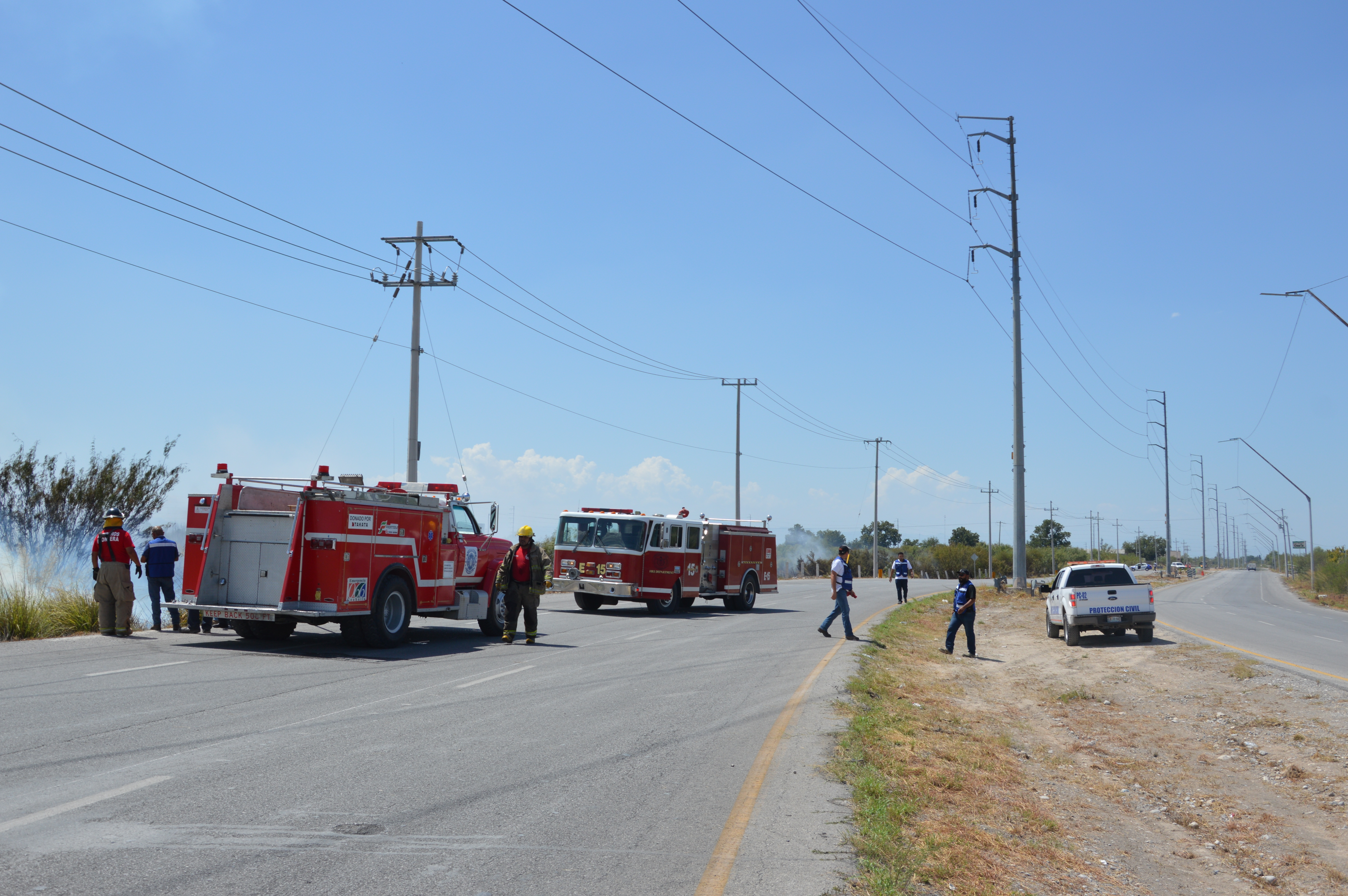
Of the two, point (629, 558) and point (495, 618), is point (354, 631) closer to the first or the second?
point (495, 618)

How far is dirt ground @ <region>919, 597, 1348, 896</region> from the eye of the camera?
24.1ft

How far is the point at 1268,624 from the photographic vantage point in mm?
30547

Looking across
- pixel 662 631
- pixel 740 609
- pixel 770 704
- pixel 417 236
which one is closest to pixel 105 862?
pixel 770 704

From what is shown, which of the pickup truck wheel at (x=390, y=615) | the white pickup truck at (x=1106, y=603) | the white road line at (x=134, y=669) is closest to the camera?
the white road line at (x=134, y=669)

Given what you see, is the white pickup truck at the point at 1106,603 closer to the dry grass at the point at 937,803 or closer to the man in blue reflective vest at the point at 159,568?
the dry grass at the point at 937,803

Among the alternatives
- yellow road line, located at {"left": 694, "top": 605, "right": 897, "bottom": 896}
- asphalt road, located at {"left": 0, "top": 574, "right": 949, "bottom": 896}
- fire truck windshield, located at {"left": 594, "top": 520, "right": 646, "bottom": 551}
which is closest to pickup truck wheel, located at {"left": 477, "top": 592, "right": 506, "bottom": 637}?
asphalt road, located at {"left": 0, "top": 574, "right": 949, "bottom": 896}

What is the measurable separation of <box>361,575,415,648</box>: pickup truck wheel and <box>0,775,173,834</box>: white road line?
28.5ft

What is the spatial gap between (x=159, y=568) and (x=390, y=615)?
4260 millimetres

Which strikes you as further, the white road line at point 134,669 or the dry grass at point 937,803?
the white road line at point 134,669

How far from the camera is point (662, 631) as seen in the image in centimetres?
2183

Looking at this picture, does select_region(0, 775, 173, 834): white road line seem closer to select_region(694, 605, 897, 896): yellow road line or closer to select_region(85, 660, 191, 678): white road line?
select_region(694, 605, 897, 896): yellow road line

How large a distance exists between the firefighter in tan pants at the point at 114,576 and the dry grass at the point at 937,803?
11.4 metres

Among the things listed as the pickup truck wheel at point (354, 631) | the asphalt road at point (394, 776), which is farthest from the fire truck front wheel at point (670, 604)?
the asphalt road at point (394, 776)

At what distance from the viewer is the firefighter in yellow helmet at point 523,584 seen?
58.1 ft
